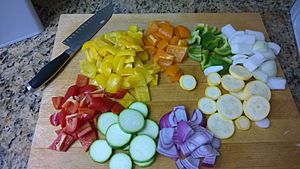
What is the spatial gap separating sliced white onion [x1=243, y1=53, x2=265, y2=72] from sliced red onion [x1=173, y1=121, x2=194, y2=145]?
36 cm

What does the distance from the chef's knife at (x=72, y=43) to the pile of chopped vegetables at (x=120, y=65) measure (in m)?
0.05

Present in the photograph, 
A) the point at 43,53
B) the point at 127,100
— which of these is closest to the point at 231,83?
the point at 127,100

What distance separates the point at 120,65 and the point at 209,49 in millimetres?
355

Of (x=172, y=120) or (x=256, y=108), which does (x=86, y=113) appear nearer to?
(x=172, y=120)

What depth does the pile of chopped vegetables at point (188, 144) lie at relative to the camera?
3.19ft

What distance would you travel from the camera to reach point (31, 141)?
111 cm

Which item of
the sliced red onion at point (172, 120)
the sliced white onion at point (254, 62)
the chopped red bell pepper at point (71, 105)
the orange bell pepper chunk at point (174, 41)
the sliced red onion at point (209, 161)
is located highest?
the orange bell pepper chunk at point (174, 41)

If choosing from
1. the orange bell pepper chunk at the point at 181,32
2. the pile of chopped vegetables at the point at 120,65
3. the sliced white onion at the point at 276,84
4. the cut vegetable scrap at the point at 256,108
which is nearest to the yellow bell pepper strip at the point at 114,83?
the pile of chopped vegetables at the point at 120,65

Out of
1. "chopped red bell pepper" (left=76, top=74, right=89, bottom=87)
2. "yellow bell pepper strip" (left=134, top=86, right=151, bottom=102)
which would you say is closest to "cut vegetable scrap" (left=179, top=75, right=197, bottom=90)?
"yellow bell pepper strip" (left=134, top=86, right=151, bottom=102)

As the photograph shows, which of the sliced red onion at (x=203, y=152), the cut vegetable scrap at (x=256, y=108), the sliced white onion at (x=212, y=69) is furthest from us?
the sliced white onion at (x=212, y=69)

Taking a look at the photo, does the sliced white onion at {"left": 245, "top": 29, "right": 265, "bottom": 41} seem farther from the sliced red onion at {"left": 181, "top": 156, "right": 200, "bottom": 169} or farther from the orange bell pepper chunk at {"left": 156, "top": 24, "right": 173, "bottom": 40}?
the sliced red onion at {"left": 181, "top": 156, "right": 200, "bottom": 169}

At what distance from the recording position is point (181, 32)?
4.15ft

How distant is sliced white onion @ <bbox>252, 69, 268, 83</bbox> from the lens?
117cm

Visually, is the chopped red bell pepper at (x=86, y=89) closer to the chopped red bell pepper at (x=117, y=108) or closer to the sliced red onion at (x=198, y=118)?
the chopped red bell pepper at (x=117, y=108)
